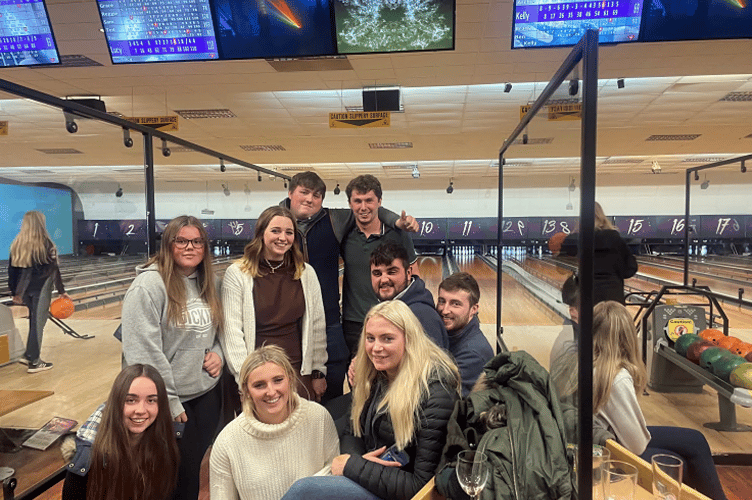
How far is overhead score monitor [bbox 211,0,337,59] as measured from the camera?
2896 mm

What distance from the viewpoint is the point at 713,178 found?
40.5 feet

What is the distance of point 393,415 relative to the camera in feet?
4.99

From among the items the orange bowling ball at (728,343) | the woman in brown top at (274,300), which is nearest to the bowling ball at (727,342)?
the orange bowling ball at (728,343)

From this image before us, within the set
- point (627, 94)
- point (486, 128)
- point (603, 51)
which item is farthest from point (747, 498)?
point (486, 128)

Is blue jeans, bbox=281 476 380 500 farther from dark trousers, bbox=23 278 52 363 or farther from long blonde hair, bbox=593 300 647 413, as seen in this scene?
dark trousers, bbox=23 278 52 363

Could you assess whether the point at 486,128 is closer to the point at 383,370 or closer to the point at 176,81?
the point at 176,81

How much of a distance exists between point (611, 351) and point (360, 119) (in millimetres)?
3604

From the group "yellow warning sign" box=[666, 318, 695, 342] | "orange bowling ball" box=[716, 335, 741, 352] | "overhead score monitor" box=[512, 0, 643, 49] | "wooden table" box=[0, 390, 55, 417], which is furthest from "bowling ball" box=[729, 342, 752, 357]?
"wooden table" box=[0, 390, 55, 417]

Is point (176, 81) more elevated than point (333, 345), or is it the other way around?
point (176, 81)

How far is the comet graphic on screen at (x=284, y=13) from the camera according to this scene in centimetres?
289

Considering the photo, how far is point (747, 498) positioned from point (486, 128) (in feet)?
18.9

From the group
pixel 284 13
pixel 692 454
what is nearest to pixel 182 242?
pixel 284 13

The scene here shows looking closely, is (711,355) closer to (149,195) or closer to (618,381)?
(618,381)

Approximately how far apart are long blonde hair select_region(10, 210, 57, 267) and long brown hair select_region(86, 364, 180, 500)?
591mm
